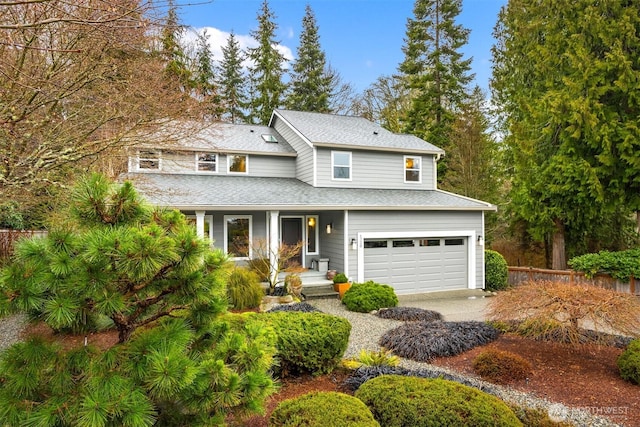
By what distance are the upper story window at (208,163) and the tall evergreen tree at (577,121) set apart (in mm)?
11986

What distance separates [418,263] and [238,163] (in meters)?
7.63

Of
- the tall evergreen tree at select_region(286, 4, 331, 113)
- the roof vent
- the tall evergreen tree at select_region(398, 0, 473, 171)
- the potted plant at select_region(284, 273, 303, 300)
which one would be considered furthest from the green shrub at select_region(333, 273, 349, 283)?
the tall evergreen tree at select_region(286, 4, 331, 113)

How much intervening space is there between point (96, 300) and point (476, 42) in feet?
89.8

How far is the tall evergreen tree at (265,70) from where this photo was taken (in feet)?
86.6

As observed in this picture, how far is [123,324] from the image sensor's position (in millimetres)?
2625

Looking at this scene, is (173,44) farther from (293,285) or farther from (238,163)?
(293,285)

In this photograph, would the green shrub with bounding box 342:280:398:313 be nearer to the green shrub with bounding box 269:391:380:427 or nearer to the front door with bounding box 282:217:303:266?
the front door with bounding box 282:217:303:266

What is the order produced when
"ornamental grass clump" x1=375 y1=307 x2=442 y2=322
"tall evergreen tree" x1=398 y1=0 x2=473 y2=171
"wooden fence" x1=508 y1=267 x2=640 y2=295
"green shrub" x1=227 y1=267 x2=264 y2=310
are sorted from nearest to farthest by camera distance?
"ornamental grass clump" x1=375 y1=307 x2=442 y2=322
"green shrub" x1=227 y1=267 x2=264 y2=310
"wooden fence" x1=508 y1=267 x2=640 y2=295
"tall evergreen tree" x1=398 y1=0 x2=473 y2=171

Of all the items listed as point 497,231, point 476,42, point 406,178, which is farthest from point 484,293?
point 476,42

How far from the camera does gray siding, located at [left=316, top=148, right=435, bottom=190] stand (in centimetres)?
1383

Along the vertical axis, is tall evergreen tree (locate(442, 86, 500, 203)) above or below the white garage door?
above

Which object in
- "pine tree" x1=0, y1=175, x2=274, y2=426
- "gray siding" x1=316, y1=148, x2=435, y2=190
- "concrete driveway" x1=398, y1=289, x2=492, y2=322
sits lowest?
"concrete driveway" x1=398, y1=289, x2=492, y2=322

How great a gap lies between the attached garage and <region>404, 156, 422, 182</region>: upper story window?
321cm

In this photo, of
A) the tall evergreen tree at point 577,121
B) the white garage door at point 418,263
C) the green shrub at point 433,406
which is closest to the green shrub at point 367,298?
the white garage door at point 418,263
